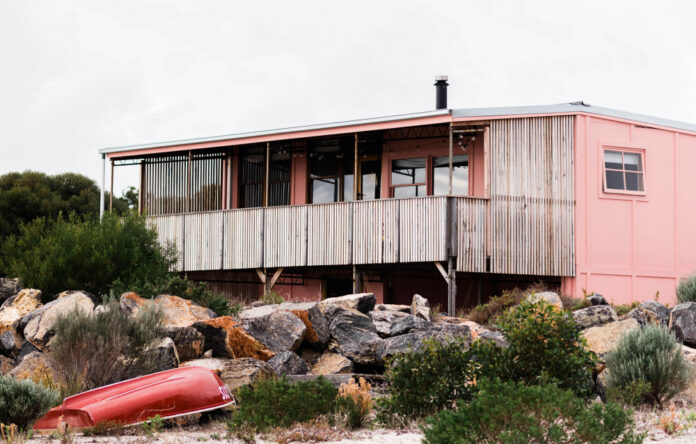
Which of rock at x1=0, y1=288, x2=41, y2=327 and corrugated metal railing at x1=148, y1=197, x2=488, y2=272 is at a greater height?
corrugated metal railing at x1=148, y1=197, x2=488, y2=272

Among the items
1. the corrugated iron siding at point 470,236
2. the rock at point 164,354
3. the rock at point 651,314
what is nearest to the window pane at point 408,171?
the corrugated iron siding at point 470,236

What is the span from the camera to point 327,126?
20.9 meters

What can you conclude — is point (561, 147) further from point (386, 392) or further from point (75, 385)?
point (75, 385)

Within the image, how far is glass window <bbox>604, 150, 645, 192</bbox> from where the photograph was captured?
19.4m

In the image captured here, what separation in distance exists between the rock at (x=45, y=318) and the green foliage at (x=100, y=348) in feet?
5.67

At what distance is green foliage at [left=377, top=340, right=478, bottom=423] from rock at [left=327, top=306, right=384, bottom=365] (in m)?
3.49

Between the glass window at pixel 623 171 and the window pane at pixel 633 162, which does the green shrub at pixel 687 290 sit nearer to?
the glass window at pixel 623 171

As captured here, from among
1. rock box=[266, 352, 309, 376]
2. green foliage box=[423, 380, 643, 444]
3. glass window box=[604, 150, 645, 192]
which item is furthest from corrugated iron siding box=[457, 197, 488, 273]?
green foliage box=[423, 380, 643, 444]

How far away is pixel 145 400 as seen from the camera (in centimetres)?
1012

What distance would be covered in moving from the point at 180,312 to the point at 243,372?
9.12 feet

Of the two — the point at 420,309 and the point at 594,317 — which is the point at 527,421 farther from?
the point at 420,309

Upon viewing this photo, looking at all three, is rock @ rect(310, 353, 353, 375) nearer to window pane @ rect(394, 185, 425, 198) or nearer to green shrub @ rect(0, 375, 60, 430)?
green shrub @ rect(0, 375, 60, 430)

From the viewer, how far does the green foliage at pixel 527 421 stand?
6930 millimetres

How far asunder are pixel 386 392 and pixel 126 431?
3.67 meters
